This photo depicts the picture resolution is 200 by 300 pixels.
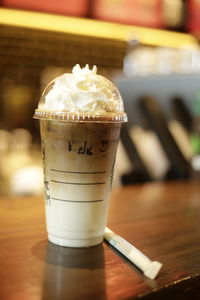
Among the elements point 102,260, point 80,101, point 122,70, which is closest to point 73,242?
point 102,260

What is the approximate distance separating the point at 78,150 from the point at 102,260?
9.8 inches

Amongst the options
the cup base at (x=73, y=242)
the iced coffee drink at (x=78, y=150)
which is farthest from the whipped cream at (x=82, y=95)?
the cup base at (x=73, y=242)

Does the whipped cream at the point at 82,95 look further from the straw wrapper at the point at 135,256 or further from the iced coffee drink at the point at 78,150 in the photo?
the straw wrapper at the point at 135,256

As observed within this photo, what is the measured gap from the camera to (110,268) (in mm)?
833

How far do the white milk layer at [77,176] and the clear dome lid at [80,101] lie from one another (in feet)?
0.06

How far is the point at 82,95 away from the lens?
2.93 ft

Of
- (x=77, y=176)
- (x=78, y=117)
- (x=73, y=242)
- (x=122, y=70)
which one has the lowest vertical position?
(x=122, y=70)

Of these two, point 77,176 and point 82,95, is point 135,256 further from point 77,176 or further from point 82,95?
point 82,95

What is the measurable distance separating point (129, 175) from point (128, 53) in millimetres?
2456

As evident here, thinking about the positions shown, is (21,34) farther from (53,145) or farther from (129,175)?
(53,145)

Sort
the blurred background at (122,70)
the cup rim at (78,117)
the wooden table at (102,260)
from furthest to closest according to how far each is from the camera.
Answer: the blurred background at (122,70) < the cup rim at (78,117) < the wooden table at (102,260)

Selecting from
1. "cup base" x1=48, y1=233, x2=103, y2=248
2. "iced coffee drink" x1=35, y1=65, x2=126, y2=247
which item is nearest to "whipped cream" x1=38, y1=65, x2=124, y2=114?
"iced coffee drink" x1=35, y1=65, x2=126, y2=247

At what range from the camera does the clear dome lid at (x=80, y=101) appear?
→ 884mm

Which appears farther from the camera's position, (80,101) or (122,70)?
(122,70)
